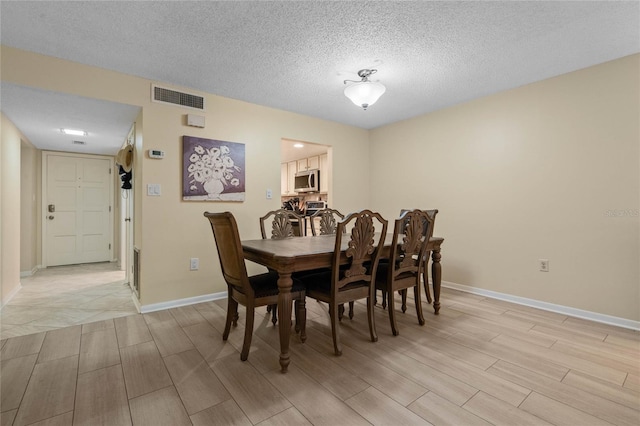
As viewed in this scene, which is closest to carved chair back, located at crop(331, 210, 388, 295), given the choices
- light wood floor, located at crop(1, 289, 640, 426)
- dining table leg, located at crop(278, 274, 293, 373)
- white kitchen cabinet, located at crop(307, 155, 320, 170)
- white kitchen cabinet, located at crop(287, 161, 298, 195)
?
dining table leg, located at crop(278, 274, 293, 373)

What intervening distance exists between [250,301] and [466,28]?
2399 mm

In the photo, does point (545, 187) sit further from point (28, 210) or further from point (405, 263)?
point (28, 210)

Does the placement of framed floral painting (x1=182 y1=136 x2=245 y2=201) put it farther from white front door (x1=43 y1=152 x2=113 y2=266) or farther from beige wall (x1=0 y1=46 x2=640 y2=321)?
white front door (x1=43 y1=152 x2=113 y2=266)

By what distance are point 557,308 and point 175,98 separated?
4.32 metres

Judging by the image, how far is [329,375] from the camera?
5.83 feet

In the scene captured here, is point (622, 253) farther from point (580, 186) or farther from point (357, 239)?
point (357, 239)

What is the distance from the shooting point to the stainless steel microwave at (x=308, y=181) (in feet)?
19.7

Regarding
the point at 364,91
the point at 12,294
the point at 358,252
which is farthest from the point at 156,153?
the point at 12,294

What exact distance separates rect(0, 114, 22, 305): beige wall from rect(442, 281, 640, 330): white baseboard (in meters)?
5.04

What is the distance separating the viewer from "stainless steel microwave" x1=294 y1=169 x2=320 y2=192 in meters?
6.02

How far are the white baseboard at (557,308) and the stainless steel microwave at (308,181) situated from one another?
3243 mm

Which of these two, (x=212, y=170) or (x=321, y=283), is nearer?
(x=321, y=283)

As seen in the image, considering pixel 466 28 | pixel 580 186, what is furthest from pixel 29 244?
pixel 580 186

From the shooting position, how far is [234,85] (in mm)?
3064
